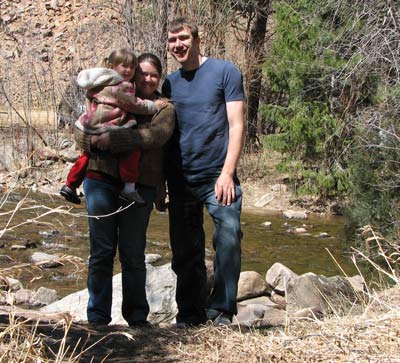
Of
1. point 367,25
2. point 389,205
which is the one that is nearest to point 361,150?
point 389,205

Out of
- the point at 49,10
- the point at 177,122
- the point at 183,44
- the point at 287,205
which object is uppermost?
the point at 49,10

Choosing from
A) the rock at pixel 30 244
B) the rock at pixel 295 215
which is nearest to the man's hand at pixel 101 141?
the rock at pixel 30 244

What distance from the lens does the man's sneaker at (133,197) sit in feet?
13.8

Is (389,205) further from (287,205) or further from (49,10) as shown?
(49,10)

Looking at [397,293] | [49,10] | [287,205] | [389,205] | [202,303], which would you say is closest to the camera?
[397,293]

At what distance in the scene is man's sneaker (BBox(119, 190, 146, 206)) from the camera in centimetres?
421

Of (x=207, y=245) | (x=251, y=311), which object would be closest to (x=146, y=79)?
(x=251, y=311)

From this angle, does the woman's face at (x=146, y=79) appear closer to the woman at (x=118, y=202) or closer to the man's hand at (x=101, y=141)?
the woman at (x=118, y=202)

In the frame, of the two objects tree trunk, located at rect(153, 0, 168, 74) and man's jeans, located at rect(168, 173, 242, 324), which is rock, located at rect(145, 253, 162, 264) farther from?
tree trunk, located at rect(153, 0, 168, 74)

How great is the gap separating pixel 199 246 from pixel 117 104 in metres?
0.98

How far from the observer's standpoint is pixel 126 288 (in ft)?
14.4

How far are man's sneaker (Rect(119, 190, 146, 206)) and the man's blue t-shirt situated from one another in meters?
0.32

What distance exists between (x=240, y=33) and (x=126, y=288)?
46.9 ft

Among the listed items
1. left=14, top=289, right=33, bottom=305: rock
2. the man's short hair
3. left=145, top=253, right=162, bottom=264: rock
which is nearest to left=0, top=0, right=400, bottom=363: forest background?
left=14, top=289, right=33, bottom=305: rock
